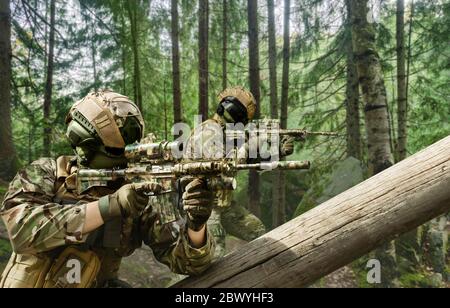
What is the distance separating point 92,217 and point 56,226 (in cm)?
20

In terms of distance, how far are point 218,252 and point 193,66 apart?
7679mm

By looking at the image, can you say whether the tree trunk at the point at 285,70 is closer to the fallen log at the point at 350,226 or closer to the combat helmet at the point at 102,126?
the fallen log at the point at 350,226

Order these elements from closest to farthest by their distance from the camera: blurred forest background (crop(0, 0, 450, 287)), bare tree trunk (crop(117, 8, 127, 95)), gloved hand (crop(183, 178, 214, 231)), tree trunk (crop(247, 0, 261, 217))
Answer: gloved hand (crop(183, 178, 214, 231)) < blurred forest background (crop(0, 0, 450, 287)) < tree trunk (crop(247, 0, 261, 217)) < bare tree trunk (crop(117, 8, 127, 95))

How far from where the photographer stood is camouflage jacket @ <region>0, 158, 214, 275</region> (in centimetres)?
190

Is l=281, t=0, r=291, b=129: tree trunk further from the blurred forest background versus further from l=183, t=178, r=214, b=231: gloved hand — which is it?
l=183, t=178, r=214, b=231: gloved hand

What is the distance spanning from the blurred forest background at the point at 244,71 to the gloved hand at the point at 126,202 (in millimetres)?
4831

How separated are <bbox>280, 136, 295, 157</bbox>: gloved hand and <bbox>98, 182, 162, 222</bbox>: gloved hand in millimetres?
3746

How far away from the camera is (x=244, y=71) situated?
923 centimetres

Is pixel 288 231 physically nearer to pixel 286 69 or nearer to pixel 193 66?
pixel 286 69

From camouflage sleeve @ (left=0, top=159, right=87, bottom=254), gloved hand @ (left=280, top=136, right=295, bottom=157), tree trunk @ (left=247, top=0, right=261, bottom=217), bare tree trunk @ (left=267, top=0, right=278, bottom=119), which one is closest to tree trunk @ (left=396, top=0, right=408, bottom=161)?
bare tree trunk @ (left=267, top=0, right=278, bottom=119)

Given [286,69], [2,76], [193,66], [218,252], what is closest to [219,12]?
[193,66]

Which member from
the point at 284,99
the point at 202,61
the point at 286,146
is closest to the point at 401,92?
the point at 284,99

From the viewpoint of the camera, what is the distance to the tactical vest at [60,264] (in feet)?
6.81

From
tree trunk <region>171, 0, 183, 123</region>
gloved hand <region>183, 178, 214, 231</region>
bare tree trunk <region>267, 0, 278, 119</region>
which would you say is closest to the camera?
gloved hand <region>183, 178, 214, 231</region>
